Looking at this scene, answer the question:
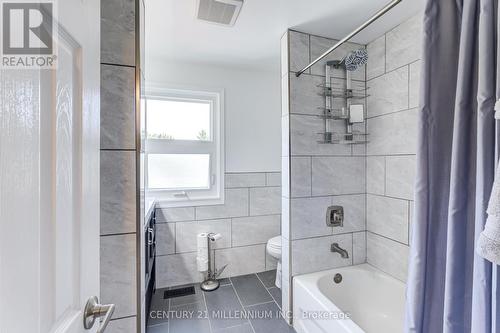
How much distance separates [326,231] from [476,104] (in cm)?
143

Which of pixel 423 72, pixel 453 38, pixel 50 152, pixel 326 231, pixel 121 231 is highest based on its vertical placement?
pixel 453 38

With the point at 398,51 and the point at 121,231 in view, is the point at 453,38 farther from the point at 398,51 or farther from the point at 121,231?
the point at 121,231

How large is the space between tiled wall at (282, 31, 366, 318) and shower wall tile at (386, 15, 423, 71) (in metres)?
0.26

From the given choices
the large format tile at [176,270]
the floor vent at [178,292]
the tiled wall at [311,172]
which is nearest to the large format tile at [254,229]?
the large format tile at [176,270]

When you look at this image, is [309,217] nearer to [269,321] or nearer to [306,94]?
[269,321]

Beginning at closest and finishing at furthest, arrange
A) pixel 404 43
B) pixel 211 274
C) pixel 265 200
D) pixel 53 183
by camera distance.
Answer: pixel 53 183 < pixel 404 43 < pixel 211 274 < pixel 265 200

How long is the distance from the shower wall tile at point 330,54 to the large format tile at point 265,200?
4.55 feet

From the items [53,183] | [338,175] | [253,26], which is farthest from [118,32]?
[338,175]

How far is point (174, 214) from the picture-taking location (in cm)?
244

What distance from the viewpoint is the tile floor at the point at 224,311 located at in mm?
1813

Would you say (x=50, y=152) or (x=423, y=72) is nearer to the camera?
(x=50, y=152)

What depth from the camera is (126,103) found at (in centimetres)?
92

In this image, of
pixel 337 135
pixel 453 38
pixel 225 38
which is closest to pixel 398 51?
pixel 337 135

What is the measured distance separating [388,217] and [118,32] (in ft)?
6.92
